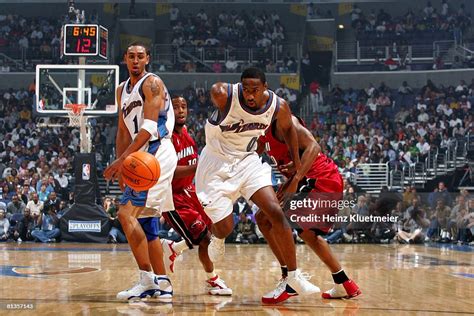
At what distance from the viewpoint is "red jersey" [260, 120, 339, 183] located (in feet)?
21.5

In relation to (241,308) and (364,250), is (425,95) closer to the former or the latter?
(364,250)

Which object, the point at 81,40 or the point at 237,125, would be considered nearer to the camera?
the point at 237,125

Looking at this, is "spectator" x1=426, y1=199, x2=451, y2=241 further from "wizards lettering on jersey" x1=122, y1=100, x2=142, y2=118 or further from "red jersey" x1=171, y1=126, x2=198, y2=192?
"wizards lettering on jersey" x1=122, y1=100, x2=142, y2=118

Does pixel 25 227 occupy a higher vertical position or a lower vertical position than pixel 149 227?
lower

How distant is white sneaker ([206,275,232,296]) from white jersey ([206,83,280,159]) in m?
1.24

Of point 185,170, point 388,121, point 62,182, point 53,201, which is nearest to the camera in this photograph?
point 185,170

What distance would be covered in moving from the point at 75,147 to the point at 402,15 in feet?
52.4

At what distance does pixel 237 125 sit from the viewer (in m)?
6.05

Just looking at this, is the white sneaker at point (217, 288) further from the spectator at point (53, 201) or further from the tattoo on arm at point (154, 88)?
the spectator at point (53, 201)

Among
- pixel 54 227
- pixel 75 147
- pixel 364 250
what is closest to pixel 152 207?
pixel 364 250

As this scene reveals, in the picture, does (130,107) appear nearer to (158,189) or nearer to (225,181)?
(158,189)

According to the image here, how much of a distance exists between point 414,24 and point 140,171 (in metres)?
26.3

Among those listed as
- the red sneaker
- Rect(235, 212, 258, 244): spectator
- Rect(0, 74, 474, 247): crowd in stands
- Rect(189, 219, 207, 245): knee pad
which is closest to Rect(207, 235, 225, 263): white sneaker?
Rect(189, 219, 207, 245): knee pad

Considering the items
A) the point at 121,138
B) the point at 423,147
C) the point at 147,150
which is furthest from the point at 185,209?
the point at 423,147
